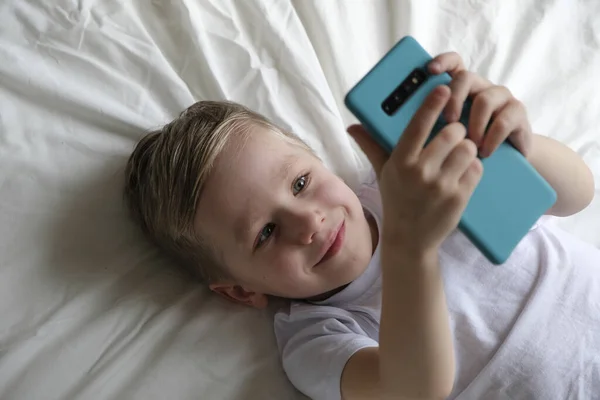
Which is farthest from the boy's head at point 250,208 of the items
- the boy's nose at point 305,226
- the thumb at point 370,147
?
the thumb at point 370,147

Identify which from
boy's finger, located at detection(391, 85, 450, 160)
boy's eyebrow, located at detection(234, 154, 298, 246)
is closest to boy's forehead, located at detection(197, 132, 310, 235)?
boy's eyebrow, located at detection(234, 154, 298, 246)

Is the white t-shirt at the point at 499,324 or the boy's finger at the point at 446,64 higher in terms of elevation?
the boy's finger at the point at 446,64

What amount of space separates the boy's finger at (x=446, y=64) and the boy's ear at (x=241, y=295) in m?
0.36

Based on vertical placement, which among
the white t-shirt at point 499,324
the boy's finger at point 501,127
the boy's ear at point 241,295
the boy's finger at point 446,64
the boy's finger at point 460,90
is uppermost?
the boy's finger at point 446,64

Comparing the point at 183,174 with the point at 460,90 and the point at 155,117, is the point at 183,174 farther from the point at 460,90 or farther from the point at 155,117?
the point at 460,90

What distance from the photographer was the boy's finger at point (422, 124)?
1.60 feet

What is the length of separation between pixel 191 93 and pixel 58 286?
1.04 feet

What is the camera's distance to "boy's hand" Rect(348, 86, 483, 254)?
486mm

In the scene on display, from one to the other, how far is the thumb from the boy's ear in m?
0.28

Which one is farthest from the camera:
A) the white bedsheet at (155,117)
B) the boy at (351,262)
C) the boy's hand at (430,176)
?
the white bedsheet at (155,117)

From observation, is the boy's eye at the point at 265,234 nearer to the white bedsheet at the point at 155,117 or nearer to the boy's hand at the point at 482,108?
the white bedsheet at the point at 155,117

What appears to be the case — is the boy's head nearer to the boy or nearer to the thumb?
the boy

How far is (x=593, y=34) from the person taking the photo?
3.11 feet

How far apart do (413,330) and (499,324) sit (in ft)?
0.66
